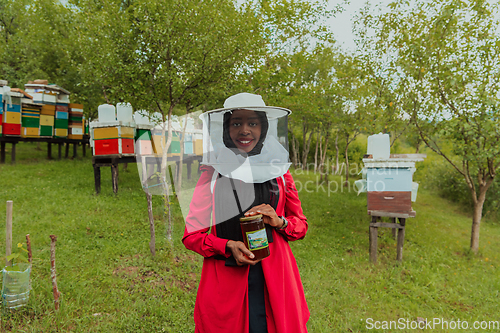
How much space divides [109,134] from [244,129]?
6.33 m

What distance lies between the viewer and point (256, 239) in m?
1.49

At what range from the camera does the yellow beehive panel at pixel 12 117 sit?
9164 millimetres

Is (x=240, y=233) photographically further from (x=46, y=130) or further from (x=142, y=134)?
(x=46, y=130)

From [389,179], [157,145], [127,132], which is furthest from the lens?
[157,145]

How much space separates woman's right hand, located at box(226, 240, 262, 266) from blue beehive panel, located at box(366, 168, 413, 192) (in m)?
4.41

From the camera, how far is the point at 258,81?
7758 mm

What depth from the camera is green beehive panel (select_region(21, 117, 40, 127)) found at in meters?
9.65

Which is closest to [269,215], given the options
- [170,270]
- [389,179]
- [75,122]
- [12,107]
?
[170,270]

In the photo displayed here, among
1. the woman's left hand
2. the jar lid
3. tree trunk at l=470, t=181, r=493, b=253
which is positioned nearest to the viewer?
the jar lid

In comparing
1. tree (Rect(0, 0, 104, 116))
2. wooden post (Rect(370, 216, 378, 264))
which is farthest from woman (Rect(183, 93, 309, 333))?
tree (Rect(0, 0, 104, 116))

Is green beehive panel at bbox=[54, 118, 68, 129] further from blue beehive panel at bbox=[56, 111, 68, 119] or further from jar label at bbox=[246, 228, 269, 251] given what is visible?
jar label at bbox=[246, 228, 269, 251]

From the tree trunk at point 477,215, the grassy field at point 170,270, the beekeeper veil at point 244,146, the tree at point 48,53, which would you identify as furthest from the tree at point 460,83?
the tree at point 48,53

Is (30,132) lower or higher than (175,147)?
higher

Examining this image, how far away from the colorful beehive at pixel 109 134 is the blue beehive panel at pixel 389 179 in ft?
18.9
